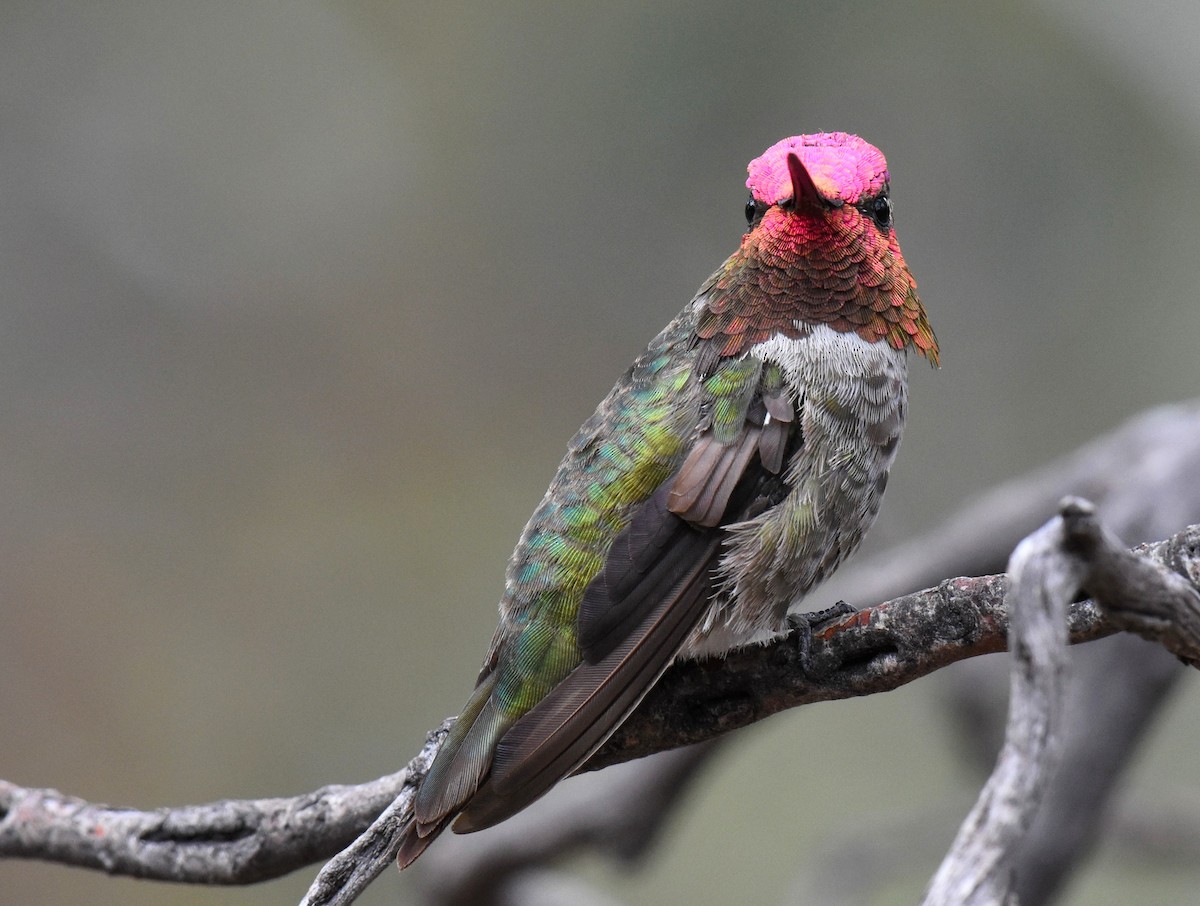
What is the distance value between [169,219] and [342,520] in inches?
83.4

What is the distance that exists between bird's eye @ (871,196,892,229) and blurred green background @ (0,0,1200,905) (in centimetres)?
418

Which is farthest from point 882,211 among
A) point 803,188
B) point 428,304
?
point 428,304

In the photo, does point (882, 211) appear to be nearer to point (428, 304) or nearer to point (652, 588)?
point (652, 588)

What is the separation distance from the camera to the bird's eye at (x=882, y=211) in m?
2.33

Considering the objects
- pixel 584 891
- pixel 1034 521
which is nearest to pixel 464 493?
pixel 584 891

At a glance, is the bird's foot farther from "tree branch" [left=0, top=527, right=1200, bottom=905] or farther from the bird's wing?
the bird's wing

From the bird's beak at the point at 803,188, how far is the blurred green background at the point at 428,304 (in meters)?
4.38

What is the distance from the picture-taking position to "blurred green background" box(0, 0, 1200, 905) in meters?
6.54

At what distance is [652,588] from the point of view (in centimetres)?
201

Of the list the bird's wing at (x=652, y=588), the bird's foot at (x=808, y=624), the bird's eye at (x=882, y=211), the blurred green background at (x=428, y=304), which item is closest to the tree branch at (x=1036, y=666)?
the bird's foot at (x=808, y=624)

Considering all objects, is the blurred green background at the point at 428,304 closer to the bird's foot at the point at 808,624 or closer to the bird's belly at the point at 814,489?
the bird's belly at the point at 814,489

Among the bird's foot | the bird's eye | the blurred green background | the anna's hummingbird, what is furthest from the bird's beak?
the blurred green background

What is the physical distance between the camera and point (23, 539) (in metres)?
6.59

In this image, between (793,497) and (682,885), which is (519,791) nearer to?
(793,497)
